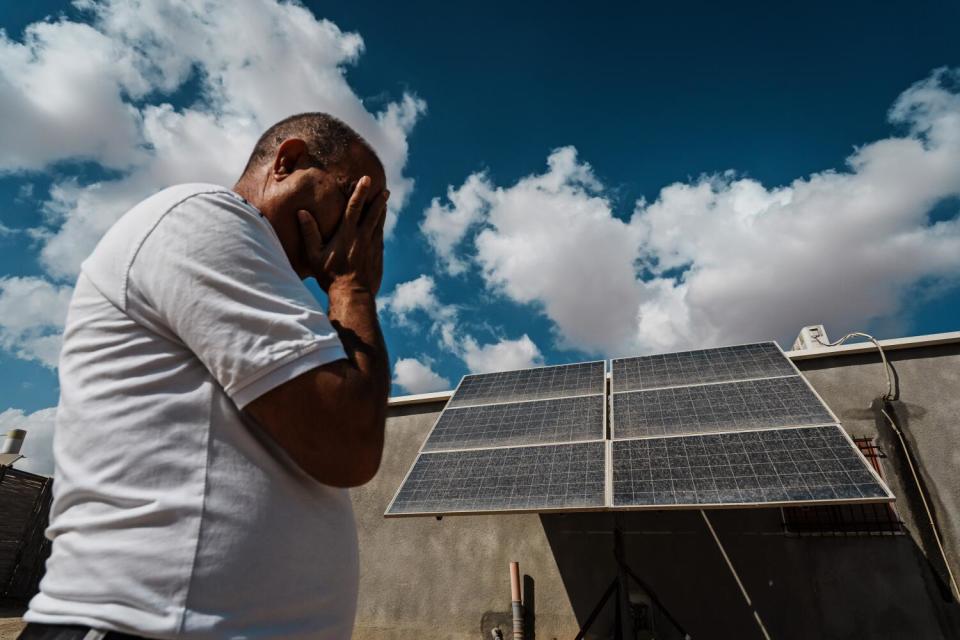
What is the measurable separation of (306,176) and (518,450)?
4034 millimetres

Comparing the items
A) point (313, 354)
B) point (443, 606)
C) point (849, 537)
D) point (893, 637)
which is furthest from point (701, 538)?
point (313, 354)

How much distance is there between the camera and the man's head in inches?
45.0

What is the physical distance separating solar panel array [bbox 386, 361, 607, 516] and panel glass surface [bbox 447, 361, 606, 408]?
0.01 metres

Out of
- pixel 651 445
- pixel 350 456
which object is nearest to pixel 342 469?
pixel 350 456

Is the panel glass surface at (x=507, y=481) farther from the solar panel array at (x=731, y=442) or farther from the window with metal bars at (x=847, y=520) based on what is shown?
the window with metal bars at (x=847, y=520)

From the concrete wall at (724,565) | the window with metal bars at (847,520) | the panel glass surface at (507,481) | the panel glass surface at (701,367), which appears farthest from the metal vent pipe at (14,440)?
the window with metal bars at (847,520)

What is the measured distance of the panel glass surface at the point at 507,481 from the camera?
3.86 metres

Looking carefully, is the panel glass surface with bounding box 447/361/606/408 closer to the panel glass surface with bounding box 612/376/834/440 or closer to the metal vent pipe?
the panel glass surface with bounding box 612/376/834/440

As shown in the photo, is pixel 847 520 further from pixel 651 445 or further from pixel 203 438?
pixel 203 438

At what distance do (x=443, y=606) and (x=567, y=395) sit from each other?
3.03m

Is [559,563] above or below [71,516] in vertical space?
above

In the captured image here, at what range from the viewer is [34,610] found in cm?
72

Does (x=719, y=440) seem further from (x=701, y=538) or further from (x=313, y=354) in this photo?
(x=313, y=354)

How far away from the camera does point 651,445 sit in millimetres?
4277
